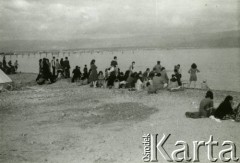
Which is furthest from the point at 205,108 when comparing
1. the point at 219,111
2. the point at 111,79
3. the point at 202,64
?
the point at 202,64

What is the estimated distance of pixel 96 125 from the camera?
9797mm

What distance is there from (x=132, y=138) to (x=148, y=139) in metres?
0.55

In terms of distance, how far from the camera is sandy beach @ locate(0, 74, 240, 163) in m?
7.71

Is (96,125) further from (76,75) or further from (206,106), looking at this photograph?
(76,75)

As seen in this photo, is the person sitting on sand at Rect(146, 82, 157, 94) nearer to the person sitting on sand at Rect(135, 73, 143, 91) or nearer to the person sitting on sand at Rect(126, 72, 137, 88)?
the person sitting on sand at Rect(135, 73, 143, 91)

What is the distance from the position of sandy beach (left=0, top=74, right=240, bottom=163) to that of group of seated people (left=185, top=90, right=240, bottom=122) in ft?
0.94

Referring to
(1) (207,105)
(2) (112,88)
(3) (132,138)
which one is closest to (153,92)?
(2) (112,88)

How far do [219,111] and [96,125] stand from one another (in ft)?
11.5

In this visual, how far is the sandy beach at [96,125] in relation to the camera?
7707 mm

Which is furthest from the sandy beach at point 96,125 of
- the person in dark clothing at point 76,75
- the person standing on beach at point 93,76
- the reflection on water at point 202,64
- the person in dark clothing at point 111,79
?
the reflection on water at point 202,64

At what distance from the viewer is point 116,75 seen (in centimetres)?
1753

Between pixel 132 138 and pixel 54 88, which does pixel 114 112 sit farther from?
pixel 54 88

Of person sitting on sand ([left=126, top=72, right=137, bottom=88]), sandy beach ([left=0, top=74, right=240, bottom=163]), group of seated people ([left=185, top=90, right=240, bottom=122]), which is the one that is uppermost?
person sitting on sand ([left=126, top=72, right=137, bottom=88])

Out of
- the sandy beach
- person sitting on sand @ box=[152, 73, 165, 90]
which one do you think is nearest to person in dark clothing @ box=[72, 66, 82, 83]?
the sandy beach
